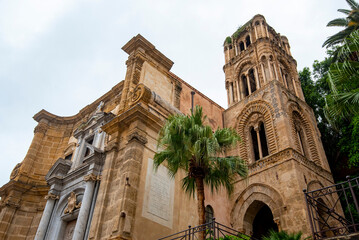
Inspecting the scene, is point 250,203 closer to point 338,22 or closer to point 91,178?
point 91,178

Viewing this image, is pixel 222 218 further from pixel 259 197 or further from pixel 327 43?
pixel 327 43

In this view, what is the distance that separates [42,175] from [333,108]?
16.9m

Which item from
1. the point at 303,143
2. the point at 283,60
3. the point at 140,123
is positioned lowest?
the point at 140,123

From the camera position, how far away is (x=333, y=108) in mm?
10391

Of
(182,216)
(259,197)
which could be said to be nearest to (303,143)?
(259,197)

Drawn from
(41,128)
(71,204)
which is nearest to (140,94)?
(71,204)

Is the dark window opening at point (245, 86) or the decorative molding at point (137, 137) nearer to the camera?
the decorative molding at point (137, 137)

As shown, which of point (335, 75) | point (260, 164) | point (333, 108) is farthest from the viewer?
point (260, 164)

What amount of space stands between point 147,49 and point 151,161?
754 centimetres

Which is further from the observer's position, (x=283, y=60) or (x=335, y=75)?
(x=283, y=60)

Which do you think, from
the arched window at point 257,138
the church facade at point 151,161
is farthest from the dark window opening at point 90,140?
the arched window at point 257,138

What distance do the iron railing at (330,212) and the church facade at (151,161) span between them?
86cm

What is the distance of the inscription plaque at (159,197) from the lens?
11844 millimetres

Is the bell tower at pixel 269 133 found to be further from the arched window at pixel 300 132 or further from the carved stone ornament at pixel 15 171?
the carved stone ornament at pixel 15 171
